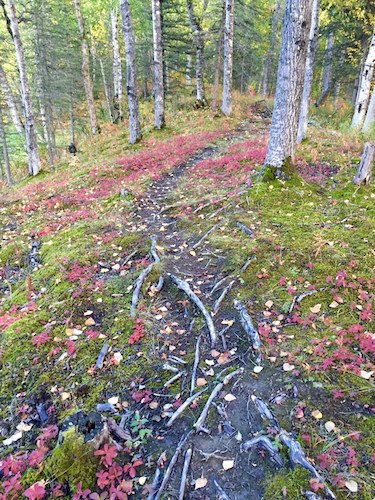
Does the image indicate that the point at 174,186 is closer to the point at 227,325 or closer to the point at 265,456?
the point at 227,325

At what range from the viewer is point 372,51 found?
11.1 metres

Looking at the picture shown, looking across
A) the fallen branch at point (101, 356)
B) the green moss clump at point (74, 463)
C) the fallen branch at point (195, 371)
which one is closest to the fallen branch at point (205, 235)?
the fallen branch at point (195, 371)

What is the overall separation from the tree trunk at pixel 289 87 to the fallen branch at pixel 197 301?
3.60 m

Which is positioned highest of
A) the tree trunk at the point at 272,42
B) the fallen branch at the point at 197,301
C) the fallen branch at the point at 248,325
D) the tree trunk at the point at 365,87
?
the tree trunk at the point at 272,42

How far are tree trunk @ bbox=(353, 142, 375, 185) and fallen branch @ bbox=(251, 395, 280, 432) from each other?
5.80 metres

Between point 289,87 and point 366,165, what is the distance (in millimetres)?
2286

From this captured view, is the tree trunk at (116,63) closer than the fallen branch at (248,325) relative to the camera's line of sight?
No

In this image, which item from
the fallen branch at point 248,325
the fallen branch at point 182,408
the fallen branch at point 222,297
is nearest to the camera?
the fallen branch at point 182,408

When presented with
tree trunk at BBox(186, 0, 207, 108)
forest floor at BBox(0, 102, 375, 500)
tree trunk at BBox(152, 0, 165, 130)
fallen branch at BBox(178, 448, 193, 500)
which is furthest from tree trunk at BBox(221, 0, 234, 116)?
fallen branch at BBox(178, 448, 193, 500)

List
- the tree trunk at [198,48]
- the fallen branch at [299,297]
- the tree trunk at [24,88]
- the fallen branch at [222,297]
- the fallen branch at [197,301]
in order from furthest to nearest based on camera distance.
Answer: the tree trunk at [198,48] < the tree trunk at [24,88] < the fallen branch at [222,297] < the fallen branch at [299,297] < the fallen branch at [197,301]

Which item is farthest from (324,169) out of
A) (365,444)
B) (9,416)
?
(9,416)

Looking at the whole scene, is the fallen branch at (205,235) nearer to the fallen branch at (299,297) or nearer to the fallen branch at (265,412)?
the fallen branch at (299,297)

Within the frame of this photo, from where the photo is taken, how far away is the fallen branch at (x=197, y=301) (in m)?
4.02

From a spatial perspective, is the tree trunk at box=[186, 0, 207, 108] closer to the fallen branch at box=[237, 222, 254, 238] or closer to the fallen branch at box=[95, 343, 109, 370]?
the fallen branch at box=[237, 222, 254, 238]
